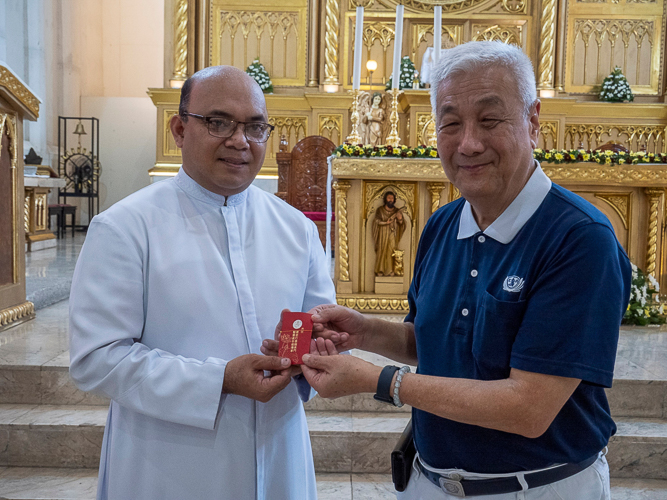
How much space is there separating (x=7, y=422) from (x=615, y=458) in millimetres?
3259

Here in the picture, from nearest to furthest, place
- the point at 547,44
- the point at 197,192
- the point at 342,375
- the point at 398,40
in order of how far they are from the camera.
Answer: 1. the point at 342,375
2. the point at 197,192
3. the point at 398,40
4. the point at 547,44

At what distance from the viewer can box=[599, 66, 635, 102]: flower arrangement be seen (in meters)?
9.62

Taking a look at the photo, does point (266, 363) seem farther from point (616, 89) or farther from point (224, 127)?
point (616, 89)

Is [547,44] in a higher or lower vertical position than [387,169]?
higher

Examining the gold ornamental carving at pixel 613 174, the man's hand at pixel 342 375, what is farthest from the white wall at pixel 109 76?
the man's hand at pixel 342 375

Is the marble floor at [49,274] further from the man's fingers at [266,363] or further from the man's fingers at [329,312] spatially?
the man's fingers at [266,363]

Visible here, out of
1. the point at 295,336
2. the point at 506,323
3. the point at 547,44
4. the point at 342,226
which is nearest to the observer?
the point at 506,323

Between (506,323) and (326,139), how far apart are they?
7723mm

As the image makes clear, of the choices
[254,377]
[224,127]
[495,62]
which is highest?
[495,62]

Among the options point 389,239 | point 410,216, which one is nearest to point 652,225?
point 410,216

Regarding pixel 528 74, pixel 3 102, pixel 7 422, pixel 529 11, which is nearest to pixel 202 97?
pixel 528 74

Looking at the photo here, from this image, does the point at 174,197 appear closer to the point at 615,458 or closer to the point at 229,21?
the point at 615,458

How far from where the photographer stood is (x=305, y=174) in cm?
881

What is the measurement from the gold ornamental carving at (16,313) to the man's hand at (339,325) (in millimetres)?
3627
